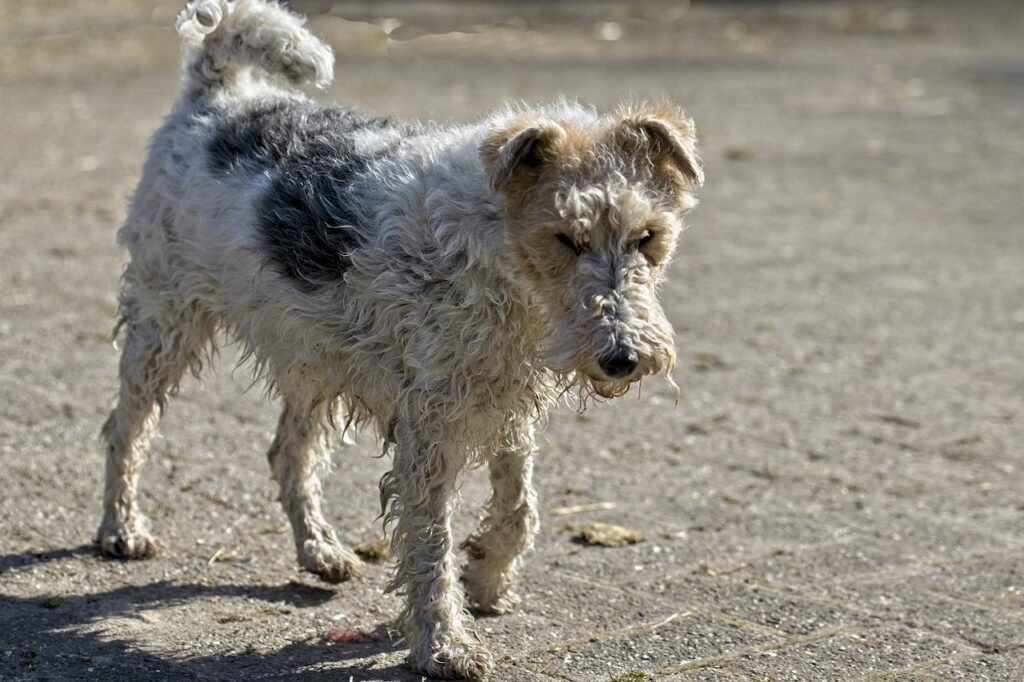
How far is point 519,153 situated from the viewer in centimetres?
432

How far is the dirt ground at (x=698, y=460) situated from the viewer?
16.1 ft

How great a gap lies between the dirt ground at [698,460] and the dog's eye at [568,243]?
143cm

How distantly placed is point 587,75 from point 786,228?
613 centimetres

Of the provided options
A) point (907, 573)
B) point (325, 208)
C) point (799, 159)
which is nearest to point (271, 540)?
point (325, 208)

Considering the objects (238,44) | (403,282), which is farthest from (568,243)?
(238,44)

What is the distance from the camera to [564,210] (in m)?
4.26

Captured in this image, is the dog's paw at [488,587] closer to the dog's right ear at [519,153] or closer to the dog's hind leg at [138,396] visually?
the dog's hind leg at [138,396]

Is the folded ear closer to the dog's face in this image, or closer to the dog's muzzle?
the dog's face

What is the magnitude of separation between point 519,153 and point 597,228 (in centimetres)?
34

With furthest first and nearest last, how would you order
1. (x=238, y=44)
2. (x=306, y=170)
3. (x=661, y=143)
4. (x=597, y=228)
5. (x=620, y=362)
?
(x=238, y=44) → (x=306, y=170) → (x=661, y=143) → (x=597, y=228) → (x=620, y=362)

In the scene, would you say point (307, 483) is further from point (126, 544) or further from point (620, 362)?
point (620, 362)

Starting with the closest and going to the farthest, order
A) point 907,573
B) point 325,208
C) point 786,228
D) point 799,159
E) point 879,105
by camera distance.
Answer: point 325,208
point 907,573
point 786,228
point 799,159
point 879,105

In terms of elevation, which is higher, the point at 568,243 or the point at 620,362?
the point at 568,243

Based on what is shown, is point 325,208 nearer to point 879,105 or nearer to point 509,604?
point 509,604
